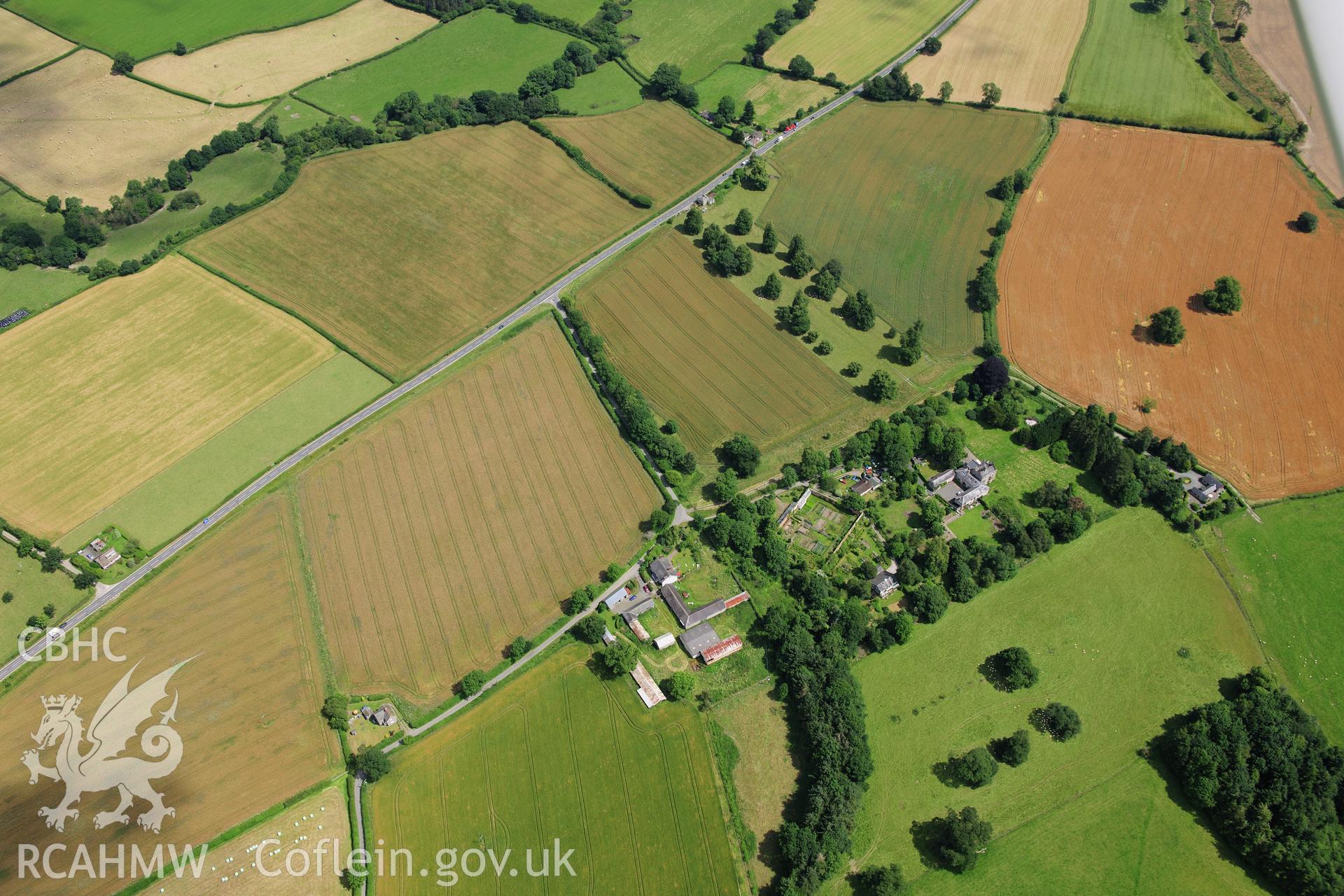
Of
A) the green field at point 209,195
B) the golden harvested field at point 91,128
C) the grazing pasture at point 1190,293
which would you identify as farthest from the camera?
the golden harvested field at point 91,128

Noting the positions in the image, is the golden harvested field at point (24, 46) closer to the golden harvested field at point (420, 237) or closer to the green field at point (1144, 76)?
the golden harvested field at point (420, 237)

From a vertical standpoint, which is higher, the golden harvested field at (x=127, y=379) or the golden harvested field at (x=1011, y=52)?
the golden harvested field at (x=1011, y=52)

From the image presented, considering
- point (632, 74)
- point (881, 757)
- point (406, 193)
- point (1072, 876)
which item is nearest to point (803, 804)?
point (881, 757)

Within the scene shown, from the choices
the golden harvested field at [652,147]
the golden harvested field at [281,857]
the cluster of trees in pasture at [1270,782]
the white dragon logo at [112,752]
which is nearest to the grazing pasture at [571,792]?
the golden harvested field at [281,857]

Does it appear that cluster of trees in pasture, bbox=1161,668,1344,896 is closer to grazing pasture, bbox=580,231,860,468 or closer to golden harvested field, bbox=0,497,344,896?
grazing pasture, bbox=580,231,860,468

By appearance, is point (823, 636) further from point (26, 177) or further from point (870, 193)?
point (26, 177)

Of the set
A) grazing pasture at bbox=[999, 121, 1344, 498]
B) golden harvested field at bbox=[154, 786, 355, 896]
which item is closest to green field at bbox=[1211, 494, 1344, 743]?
grazing pasture at bbox=[999, 121, 1344, 498]
